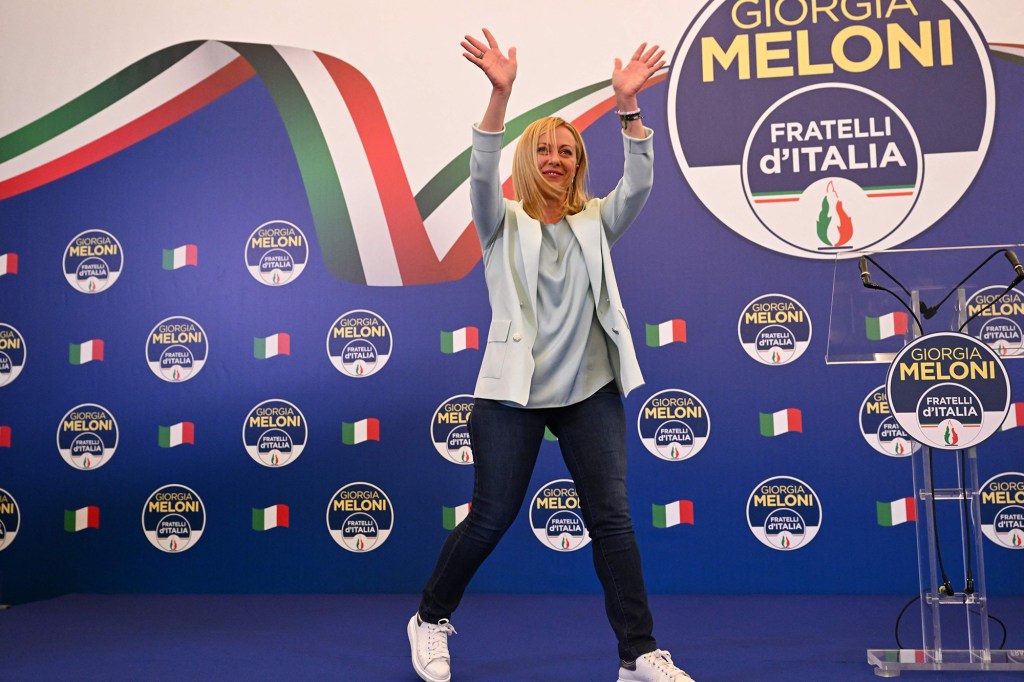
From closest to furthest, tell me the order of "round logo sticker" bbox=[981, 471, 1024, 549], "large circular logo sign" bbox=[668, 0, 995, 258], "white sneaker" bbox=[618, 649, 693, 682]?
"white sneaker" bbox=[618, 649, 693, 682], "round logo sticker" bbox=[981, 471, 1024, 549], "large circular logo sign" bbox=[668, 0, 995, 258]

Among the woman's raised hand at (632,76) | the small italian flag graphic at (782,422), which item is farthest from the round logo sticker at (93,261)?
the small italian flag graphic at (782,422)

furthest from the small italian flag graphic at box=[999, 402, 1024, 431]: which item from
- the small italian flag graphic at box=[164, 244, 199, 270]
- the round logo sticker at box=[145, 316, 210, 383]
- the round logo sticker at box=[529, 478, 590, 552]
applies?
the small italian flag graphic at box=[164, 244, 199, 270]

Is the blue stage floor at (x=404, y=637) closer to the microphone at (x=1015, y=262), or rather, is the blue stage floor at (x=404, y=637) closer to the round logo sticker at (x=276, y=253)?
the microphone at (x=1015, y=262)

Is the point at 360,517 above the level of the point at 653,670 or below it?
above

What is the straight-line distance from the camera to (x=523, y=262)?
2.24m

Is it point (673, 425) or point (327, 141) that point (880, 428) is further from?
point (327, 141)

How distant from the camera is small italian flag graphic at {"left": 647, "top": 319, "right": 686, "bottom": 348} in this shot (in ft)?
11.7

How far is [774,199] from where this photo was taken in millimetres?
3549

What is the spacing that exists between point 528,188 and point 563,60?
160 centimetres

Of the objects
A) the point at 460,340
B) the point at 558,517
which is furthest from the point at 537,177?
the point at 558,517

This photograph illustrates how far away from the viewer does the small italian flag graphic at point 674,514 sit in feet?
11.5

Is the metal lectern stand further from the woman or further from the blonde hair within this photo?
the blonde hair

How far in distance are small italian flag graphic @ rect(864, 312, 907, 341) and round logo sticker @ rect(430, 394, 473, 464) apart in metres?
1.64

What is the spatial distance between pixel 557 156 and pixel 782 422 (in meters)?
1.74
